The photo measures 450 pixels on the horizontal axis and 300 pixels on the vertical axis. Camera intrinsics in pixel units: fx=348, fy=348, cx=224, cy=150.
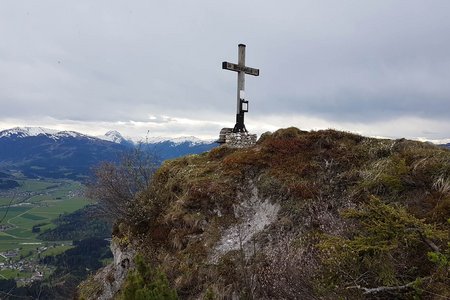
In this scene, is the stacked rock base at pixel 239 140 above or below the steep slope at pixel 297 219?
A: above

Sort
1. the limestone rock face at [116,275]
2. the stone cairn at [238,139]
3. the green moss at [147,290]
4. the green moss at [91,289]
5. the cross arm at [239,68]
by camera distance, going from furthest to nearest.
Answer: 1. the cross arm at [239,68]
2. the stone cairn at [238,139]
3. the green moss at [91,289]
4. the limestone rock face at [116,275]
5. the green moss at [147,290]

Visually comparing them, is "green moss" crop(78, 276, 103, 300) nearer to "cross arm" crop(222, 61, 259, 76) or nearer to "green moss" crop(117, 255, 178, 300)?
"green moss" crop(117, 255, 178, 300)

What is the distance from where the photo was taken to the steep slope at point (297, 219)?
6621 mm

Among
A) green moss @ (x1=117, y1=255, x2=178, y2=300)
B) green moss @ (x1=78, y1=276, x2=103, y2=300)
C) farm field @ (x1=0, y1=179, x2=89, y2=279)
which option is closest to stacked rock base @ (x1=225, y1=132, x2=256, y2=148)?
green moss @ (x1=78, y1=276, x2=103, y2=300)

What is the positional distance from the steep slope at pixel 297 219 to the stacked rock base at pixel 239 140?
4.24 feet

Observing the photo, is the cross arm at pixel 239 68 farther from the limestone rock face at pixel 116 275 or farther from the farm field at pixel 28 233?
the farm field at pixel 28 233

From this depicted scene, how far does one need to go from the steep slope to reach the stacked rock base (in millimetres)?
1294

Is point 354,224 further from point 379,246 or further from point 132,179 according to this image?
point 132,179

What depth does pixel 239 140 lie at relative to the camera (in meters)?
19.3

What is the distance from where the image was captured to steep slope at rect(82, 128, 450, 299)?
6.62 metres

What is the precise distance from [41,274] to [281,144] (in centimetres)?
9348

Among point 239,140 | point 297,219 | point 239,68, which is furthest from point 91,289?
point 239,68

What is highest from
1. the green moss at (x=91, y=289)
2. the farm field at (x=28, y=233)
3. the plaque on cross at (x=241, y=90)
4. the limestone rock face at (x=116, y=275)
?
the plaque on cross at (x=241, y=90)

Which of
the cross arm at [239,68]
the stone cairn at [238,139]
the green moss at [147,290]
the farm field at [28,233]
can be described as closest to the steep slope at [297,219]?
the green moss at [147,290]
